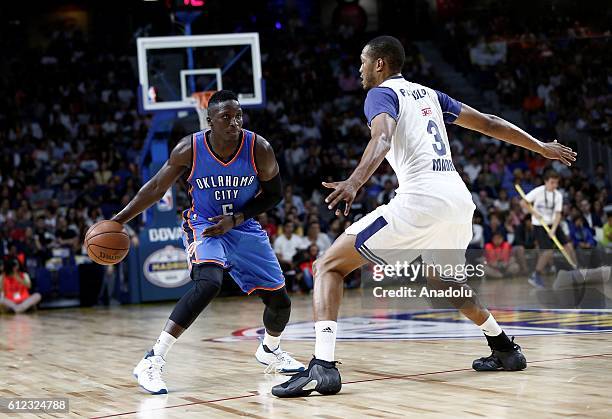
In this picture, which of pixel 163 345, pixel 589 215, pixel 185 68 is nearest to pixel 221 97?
pixel 163 345

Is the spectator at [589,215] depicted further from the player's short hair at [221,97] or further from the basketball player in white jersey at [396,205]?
the player's short hair at [221,97]

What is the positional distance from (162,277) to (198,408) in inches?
363

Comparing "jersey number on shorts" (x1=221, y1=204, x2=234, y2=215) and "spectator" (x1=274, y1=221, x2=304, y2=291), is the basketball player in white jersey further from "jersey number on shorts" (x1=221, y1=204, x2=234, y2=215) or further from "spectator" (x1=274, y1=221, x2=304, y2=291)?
"spectator" (x1=274, y1=221, x2=304, y2=291)

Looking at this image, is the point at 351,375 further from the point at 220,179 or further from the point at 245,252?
the point at 220,179

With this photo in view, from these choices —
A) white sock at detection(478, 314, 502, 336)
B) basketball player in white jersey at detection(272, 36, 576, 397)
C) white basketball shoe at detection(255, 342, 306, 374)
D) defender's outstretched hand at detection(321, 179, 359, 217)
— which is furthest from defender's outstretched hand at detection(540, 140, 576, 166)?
white basketball shoe at detection(255, 342, 306, 374)

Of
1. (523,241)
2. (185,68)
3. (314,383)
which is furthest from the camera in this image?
(523,241)

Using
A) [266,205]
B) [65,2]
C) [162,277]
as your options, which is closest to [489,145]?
[162,277]

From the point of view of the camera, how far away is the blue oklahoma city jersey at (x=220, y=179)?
5535 millimetres

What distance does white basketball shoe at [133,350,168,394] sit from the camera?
197 inches

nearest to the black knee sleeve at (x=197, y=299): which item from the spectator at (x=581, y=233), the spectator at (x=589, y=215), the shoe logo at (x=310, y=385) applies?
the shoe logo at (x=310, y=385)

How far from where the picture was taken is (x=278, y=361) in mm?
5758

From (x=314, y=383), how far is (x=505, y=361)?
1.21m

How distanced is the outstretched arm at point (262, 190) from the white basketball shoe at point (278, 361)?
88 centimetres

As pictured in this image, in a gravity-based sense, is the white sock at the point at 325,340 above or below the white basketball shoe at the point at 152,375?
above
